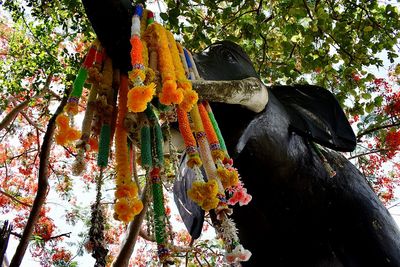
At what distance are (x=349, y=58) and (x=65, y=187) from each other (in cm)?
503

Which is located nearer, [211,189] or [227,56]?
[211,189]

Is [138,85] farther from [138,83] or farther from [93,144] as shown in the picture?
[93,144]

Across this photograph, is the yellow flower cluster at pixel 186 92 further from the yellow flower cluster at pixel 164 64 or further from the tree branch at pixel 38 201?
the tree branch at pixel 38 201

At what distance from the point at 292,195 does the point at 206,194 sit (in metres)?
0.91

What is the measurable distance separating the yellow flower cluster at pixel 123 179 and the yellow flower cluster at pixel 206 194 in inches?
8.6

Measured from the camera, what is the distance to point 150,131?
1779 millimetres

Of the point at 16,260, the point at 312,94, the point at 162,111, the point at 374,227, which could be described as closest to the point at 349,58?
the point at 312,94

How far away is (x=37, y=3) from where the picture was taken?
14.6 feet

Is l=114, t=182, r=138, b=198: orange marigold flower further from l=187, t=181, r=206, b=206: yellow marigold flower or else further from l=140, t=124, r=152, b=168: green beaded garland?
l=187, t=181, r=206, b=206: yellow marigold flower

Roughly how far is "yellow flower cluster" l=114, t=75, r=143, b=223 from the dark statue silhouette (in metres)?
0.53

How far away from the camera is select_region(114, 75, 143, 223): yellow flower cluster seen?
1.51 m

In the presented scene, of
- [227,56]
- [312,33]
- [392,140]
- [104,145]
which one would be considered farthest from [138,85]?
[392,140]

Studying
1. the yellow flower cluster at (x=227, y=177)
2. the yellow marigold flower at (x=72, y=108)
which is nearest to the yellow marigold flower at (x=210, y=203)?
the yellow flower cluster at (x=227, y=177)

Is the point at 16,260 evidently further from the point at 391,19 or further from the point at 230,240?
the point at 391,19
